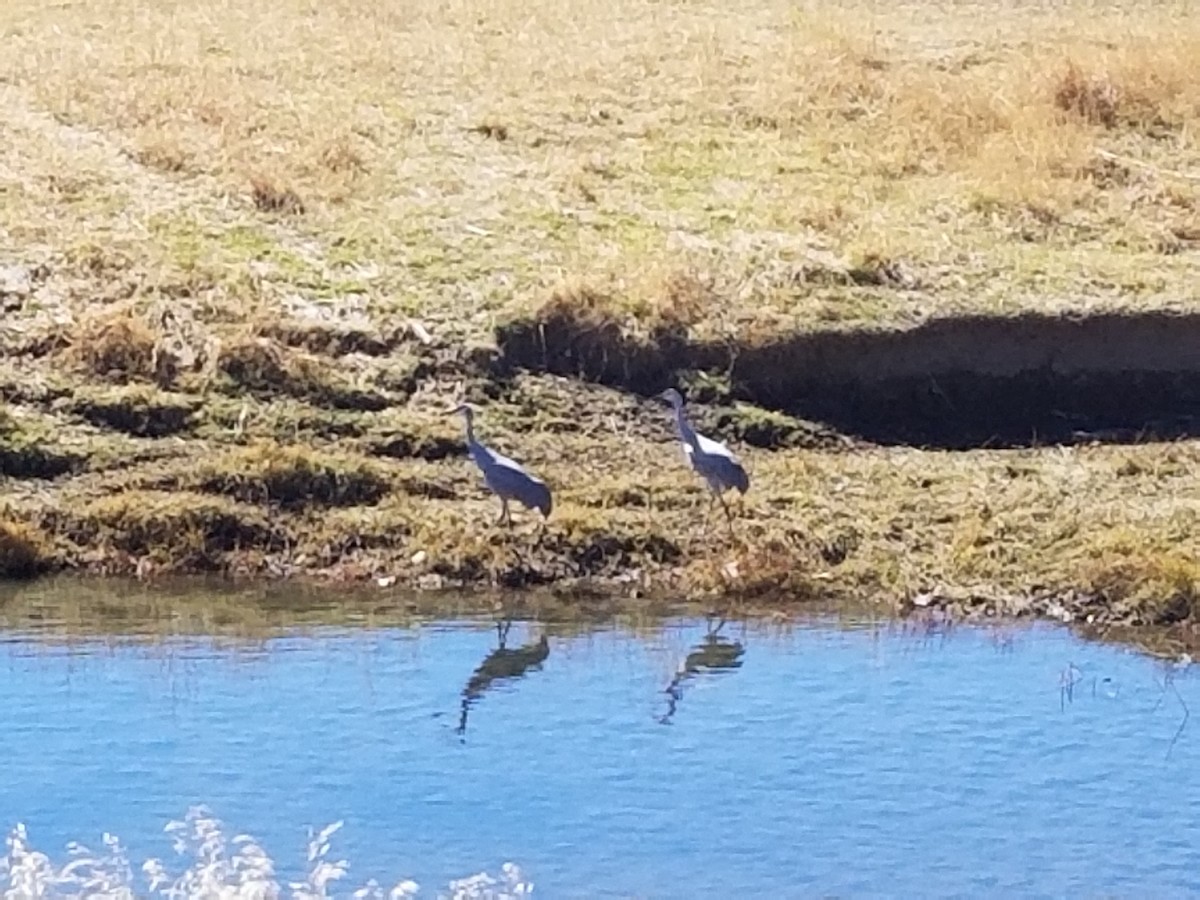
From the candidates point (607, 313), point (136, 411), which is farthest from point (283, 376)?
point (607, 313)

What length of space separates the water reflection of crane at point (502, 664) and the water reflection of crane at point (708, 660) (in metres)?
0.70

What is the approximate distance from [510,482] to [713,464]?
42.6 inches

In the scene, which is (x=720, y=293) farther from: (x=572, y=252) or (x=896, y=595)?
(x=896, y=595)

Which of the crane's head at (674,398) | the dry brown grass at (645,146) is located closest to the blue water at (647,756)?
the crane's head at (674,398)

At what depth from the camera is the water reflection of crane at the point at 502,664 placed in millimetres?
11688

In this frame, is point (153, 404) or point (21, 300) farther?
point (21, 300)

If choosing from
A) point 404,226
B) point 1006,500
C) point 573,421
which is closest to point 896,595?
point 1006,500

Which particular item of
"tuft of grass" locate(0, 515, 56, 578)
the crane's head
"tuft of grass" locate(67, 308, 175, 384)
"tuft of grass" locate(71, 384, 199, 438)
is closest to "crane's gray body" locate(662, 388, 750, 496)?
the crane's head

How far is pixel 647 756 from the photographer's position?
10.8m

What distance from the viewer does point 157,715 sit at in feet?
36.8

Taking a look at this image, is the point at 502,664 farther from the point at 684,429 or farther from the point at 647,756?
the point at 684,429

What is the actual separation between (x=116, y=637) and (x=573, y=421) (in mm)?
3508

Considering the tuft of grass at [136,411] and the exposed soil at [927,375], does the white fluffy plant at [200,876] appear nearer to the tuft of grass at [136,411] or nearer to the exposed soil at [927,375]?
the tuft of grass at [136,411]

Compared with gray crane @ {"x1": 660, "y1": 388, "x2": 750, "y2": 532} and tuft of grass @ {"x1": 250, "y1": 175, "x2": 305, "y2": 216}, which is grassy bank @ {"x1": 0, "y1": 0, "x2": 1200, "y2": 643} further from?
gray crane @ {"x1": 660, "y1": 388, "x2": 750, "y2": 532}
